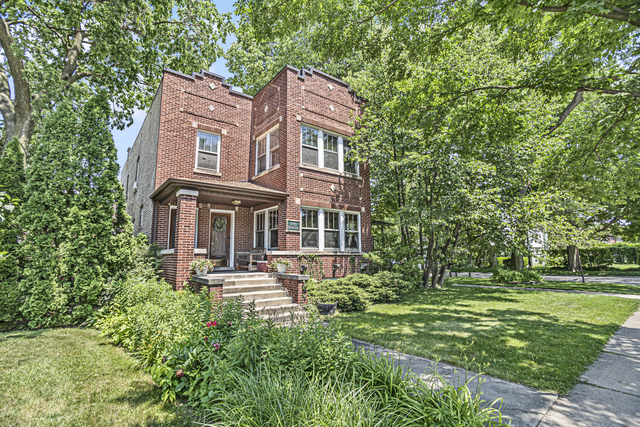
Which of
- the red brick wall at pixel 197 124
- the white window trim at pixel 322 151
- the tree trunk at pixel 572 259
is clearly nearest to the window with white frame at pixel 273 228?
the white window trim at pixel 322 151

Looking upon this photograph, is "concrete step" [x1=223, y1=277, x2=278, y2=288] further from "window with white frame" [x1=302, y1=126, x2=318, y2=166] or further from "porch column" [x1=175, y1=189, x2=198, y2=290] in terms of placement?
"window with white frame" [x1=302, y1=126, x2=318, y2=166]

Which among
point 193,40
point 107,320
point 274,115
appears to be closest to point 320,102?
point 274,115

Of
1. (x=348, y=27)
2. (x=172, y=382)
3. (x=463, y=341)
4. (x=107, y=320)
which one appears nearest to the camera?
(x=172, y=382)

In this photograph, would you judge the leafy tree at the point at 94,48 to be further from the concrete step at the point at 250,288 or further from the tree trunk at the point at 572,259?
the tree trunk at the point at 572,259

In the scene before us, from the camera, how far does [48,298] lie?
6676mm

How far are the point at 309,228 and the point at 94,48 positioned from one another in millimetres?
11548

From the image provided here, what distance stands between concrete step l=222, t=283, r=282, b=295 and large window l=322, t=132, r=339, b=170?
18.5 ft

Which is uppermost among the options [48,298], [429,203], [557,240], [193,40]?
[193,40]

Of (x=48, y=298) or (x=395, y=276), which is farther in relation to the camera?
(x=395, y=276)

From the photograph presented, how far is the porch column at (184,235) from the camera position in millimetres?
A: 8133

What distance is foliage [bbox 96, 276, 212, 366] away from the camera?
425cm

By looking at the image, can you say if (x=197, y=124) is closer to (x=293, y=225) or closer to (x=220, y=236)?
(x=220, y=236)

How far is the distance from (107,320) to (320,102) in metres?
10.4

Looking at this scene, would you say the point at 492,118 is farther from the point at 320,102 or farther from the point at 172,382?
the point at 172,382
